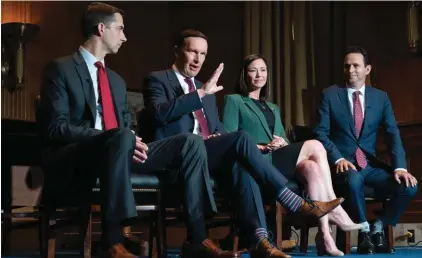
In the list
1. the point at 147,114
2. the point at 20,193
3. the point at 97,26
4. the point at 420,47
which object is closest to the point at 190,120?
the point at 147,114

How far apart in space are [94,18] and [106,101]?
395mm

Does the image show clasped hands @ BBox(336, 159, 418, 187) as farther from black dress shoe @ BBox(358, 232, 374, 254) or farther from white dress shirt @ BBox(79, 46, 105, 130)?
white dress shirt @ BBox(79, 46, 105, 130)

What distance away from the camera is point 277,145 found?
3.58 m

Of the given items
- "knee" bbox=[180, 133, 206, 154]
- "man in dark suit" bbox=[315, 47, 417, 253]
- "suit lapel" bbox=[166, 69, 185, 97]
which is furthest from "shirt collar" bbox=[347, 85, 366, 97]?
"knee" bbox=[180, 133, 206, 154]

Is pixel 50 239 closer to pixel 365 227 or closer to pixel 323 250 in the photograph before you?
pixel 323 250

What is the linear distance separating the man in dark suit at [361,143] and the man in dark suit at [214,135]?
0.73m

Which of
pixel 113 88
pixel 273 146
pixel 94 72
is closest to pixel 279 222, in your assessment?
pixel 273 146

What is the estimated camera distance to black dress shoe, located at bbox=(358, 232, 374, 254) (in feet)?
12.0

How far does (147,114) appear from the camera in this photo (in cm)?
335

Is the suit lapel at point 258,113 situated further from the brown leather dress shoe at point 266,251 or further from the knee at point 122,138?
the knee at point 122,138

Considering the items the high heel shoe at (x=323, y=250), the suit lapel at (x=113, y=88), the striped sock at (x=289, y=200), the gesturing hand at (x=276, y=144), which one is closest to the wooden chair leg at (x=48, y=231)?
the suit lapel at (x=113, y=88)

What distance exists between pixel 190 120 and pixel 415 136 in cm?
240

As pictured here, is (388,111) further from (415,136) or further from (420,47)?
(420,47)

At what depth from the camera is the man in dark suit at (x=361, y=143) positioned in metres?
3.79
